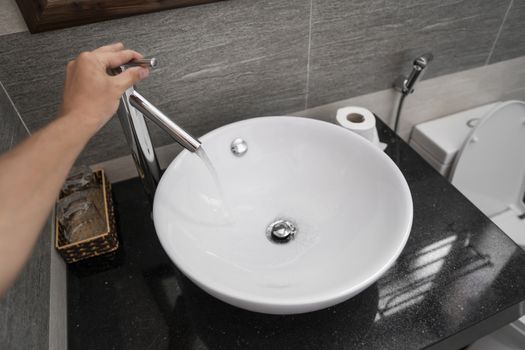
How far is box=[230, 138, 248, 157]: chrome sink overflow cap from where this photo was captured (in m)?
0.86

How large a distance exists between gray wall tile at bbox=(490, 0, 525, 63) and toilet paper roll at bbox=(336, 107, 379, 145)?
600mm

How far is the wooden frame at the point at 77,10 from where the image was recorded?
0.65 meters

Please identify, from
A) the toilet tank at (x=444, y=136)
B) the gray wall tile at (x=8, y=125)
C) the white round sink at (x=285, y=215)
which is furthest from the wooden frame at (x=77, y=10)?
the toilet tank at (x=444, y=136)

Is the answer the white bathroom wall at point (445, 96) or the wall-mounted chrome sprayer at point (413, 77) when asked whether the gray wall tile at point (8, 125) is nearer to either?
the white bathroom wall at point (445, 96)

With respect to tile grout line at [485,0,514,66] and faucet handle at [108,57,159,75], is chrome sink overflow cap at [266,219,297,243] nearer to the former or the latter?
faucet handle at [108,57,159,75]

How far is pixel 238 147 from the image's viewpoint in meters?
0.86

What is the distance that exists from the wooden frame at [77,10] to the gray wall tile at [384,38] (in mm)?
378

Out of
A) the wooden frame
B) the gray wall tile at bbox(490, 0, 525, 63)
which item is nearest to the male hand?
the wooden frame

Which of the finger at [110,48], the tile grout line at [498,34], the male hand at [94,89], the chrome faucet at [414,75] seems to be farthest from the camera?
the tile grout line at [498,34]

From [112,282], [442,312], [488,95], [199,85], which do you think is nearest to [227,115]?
[199,85]

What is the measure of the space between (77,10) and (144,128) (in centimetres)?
25

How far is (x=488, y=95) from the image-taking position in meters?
1.33

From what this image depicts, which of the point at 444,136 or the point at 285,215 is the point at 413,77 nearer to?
the point at 444,136

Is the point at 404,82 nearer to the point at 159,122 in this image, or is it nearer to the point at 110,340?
the point at 159,122
